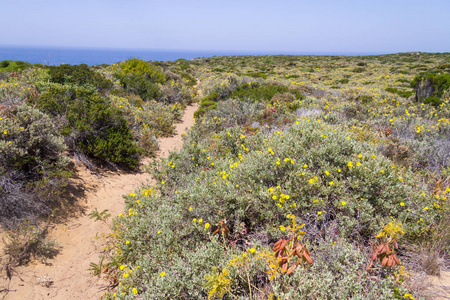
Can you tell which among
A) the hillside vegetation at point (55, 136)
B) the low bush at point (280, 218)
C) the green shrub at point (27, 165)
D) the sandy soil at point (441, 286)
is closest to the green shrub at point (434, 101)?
the low bush at point (280, 218)

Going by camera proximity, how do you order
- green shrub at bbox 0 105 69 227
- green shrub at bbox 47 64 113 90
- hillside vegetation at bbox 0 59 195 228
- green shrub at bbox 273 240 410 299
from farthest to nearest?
green shrub at bbox 47 64 113 90 < hillside vegetation at bbox 0 59 195 228 < green shrub at bbox 0 105 69 227 < green shrub at bbox 273 240 410 299

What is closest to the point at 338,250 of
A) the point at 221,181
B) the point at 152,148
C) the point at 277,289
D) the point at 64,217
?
the point at 277,289

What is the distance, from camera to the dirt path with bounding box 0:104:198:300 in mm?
3549

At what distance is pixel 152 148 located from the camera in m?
8.47

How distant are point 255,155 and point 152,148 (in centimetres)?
535

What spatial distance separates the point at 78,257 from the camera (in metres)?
4.18

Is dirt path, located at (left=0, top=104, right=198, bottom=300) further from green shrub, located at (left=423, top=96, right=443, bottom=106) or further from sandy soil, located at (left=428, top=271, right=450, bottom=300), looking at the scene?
green shrub, located at (left=423, top=96, right=443, bottom=106)

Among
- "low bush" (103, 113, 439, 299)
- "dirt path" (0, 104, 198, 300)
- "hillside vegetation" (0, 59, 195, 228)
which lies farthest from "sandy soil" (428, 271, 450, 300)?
"hillside vegetation" (0, 59, 195, 228)

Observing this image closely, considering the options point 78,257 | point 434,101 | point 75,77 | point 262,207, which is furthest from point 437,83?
point 75,77

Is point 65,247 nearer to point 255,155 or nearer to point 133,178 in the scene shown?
point 133,178

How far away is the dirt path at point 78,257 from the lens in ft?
11.6

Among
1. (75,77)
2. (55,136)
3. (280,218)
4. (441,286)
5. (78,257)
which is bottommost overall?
(78,257)

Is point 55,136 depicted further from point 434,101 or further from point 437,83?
point 437,83

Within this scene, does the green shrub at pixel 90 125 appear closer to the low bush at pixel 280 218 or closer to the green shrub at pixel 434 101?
the low bush at pixel 280 218
